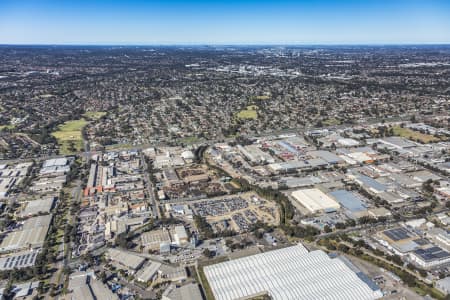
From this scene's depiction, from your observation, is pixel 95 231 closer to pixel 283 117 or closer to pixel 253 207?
pixel 253 207

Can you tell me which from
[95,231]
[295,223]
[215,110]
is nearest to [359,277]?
[295,223]

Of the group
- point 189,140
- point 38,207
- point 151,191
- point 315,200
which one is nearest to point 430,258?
point 315,200

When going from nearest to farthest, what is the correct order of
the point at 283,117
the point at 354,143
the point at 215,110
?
1. the point at 354,143
2. the point at 283,117
3. the point at 215,110

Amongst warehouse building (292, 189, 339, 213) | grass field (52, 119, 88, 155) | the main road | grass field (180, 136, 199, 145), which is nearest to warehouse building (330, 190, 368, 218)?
warehouse building (292, 189, 339, 213)

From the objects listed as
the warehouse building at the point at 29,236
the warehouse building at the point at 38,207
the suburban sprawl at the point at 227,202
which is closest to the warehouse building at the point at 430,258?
the suburban sprawl at the point at 227,202

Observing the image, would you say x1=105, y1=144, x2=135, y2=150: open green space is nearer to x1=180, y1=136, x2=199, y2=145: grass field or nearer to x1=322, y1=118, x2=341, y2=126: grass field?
x1=180, y1=136, x2=199, y2=145: grass field

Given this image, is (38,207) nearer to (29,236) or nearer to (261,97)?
(29,236)
